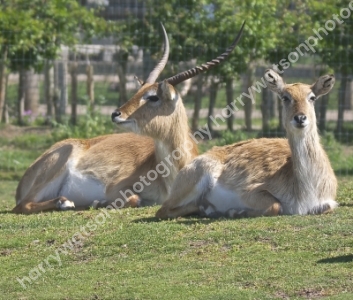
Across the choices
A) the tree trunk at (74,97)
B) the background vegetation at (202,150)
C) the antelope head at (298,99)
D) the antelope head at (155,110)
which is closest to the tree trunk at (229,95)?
the background vegetation at (202,150)

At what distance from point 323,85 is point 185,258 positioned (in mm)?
2564

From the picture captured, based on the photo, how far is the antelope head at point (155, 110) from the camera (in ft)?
33.4

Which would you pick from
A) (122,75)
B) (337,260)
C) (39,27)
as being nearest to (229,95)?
(122,75)

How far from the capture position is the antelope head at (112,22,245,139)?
401 inches

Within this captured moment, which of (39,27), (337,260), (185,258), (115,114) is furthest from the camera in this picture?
(39,27)

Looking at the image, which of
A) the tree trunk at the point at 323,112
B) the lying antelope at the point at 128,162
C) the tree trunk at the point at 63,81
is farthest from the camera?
the tree trunk at the point at 63,81

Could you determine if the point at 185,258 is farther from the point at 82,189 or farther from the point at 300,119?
the point at 82,189

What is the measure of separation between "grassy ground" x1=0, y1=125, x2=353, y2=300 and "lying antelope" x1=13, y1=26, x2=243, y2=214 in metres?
0.66

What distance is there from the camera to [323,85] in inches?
360

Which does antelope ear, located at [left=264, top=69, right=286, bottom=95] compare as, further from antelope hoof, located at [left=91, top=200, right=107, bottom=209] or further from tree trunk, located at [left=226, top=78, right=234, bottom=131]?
tree trunk, located at [left=226, top=78, right=234, bottom=131]

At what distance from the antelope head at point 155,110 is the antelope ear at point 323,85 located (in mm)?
1707

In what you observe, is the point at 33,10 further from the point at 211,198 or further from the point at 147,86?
the point at 211,198

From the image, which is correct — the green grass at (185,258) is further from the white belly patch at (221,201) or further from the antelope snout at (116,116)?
the antelope snout at (116,116)

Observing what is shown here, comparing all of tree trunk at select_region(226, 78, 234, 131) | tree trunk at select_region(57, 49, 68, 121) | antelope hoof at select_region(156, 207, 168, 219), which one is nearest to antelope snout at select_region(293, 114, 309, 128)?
antelope hoof at select_region(156, 207, 168, 219)
